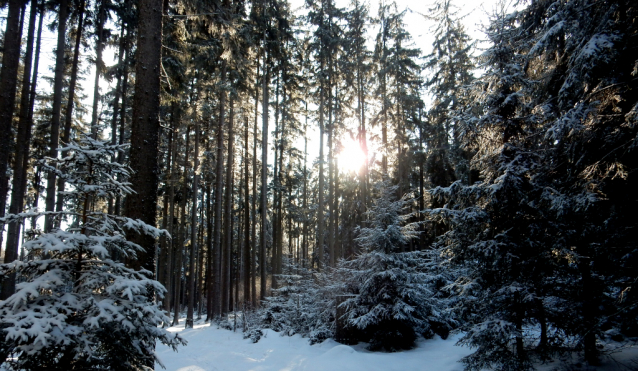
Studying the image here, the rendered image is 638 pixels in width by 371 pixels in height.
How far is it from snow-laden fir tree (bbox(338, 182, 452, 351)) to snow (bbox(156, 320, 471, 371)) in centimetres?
54

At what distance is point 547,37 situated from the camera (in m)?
6.54

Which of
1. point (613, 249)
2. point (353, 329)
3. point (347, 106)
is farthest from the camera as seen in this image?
point (347, 106)

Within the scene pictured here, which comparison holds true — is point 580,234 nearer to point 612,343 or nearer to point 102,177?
point 612,343

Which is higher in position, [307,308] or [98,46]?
[98,46]

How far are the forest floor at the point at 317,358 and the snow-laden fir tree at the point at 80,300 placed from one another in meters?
5.13

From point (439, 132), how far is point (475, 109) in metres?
13.5

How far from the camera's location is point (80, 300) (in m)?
3.37

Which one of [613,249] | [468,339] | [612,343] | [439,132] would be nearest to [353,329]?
[468,339]

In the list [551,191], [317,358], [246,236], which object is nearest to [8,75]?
[317,358]

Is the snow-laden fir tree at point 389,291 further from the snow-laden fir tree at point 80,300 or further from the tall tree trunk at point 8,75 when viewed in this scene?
the tall tree trunk at point 8,75

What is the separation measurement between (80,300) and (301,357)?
7644mm

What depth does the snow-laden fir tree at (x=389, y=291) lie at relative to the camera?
401 inches

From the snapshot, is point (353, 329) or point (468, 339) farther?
point (353, 329)

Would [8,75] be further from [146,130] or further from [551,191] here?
[551,191]
